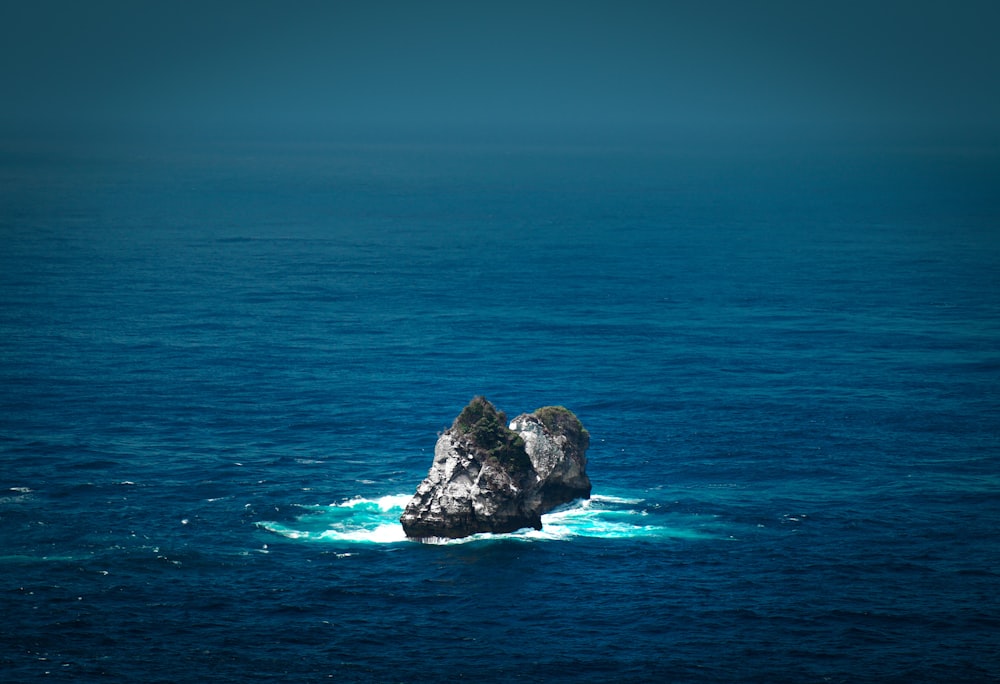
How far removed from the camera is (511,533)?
110m

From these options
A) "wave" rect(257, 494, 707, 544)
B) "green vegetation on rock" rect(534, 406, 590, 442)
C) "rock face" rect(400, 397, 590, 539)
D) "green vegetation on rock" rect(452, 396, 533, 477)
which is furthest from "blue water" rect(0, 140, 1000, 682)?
"green vegetation on rock" rect(534, 406, 590, 442)

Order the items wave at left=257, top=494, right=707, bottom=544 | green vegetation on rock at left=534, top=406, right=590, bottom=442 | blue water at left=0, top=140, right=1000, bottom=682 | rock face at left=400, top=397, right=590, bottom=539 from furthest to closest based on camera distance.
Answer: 1. green vegetation on rock at left=534, top=406, right=590, bottom=442
2. wave at left=257, top=494, right=707, bottom=544
3. rock face at left=400, top=397, right=590, bottom=539
4. blue water at left=0, top=140, right=1000, bottom=682

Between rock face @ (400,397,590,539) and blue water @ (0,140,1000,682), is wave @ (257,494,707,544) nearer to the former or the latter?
blue water @ (0,140,1000,682)

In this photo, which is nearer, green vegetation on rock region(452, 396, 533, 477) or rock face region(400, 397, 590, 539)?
rock face region(400, 397, 590, 539)

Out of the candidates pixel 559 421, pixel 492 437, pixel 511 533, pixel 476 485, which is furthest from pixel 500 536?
pixel 559 421

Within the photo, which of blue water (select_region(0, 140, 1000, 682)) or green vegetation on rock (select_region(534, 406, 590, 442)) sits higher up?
green vegetation on rock (select_region(534, 406, 590, 442))

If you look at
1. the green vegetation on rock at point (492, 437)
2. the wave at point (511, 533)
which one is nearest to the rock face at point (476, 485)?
the green vegetation on rock at point (492, 437)

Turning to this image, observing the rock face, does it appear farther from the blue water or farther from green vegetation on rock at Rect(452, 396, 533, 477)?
the blue water

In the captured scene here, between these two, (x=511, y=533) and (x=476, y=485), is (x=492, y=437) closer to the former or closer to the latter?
(x=476, y=485)

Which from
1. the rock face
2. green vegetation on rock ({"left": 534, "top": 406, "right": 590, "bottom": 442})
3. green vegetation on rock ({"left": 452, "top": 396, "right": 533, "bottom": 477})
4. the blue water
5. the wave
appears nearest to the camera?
the blue water

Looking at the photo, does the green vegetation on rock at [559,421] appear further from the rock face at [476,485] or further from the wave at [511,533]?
the wave at [511,533]

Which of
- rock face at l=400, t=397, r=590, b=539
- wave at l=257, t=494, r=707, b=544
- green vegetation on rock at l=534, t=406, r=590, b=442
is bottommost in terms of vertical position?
wave at l=257, t=494, r=707, b=544

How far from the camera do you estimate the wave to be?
361 feet

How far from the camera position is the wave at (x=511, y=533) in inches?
4331
